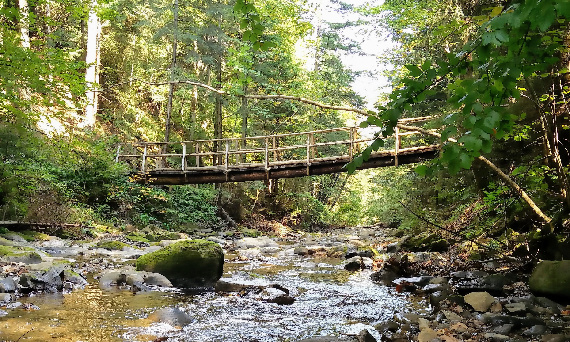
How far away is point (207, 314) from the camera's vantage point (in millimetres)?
4180

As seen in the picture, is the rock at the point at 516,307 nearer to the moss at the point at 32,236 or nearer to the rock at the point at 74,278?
the rock at the point at 74,278

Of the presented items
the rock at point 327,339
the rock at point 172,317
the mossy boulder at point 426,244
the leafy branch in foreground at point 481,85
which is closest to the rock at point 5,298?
the rock at point 172,317

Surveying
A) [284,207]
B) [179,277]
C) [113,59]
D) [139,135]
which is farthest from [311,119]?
[179,277]

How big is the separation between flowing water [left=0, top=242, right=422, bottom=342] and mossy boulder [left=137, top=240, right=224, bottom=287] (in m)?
0.45

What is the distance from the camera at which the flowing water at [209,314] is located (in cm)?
331

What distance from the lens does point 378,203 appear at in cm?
2014

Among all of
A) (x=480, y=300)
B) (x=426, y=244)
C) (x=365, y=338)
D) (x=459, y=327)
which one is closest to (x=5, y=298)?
(x=365, y=338)

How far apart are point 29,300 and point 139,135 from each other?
17.4 meters

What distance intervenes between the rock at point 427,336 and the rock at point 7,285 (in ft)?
13.3

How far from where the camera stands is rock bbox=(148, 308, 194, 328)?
3.69 meters

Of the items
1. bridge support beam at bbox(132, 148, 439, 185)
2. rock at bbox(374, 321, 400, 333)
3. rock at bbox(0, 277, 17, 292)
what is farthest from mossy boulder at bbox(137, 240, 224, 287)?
bridge support beam at bbox(132, 148, 439, 185)

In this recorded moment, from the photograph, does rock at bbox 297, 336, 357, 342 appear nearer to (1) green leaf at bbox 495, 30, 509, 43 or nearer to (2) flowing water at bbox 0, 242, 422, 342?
(2) flowing water at bbox 0, 242, 422, 342

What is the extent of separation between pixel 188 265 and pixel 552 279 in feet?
14.3

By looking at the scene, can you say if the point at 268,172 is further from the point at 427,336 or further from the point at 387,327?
the point at 427,336
